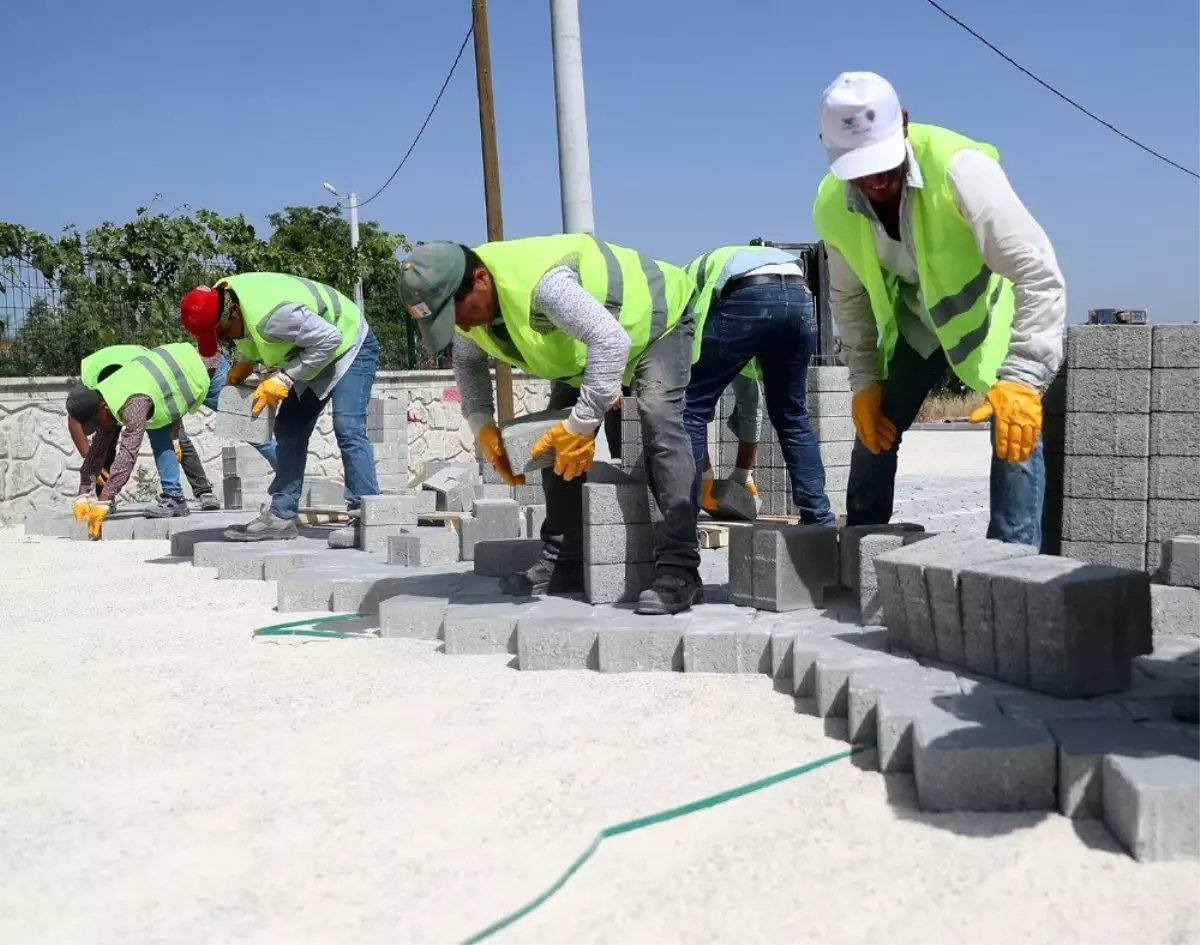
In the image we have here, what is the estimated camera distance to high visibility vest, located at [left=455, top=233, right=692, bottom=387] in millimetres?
4199

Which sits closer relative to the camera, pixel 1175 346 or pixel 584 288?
pixel 584 288

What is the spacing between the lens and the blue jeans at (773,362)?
5.03 meters

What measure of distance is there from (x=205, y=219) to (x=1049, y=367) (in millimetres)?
13455

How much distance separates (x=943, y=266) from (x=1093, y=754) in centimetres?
164

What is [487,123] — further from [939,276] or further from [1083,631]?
[1083,631]

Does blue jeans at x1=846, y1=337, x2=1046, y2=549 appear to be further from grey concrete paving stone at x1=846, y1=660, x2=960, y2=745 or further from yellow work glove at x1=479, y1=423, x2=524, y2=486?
yellow work glove at x1=479, y1=423, x2=524, y2=486

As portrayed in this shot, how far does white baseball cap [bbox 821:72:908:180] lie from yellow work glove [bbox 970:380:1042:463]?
0.72m

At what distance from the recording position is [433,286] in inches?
160

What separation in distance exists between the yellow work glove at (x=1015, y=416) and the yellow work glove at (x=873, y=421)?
74 cm

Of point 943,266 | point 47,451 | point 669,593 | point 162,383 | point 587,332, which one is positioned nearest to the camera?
point 943,266

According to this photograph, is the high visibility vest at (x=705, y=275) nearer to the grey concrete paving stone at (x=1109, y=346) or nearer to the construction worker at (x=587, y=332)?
the construction worker at (x=587, y=332)

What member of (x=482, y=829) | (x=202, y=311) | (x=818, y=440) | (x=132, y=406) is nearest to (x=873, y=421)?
(x=482, y=829)

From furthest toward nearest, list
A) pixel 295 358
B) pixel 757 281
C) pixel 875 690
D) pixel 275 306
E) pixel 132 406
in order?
pixel 132 406 → pixel 295 358 → pixel 275 306 → pixel 757 281 → pixel 875 690

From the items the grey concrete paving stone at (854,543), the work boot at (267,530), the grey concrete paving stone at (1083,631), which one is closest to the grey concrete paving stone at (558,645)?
the grey concrete paving stone at (854,543)
